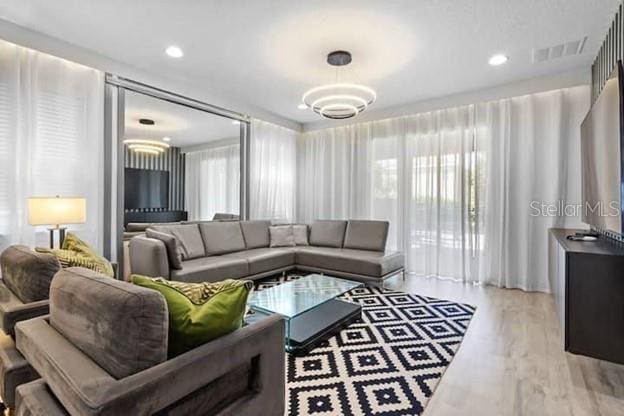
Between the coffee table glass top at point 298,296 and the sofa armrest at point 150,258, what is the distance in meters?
1.07

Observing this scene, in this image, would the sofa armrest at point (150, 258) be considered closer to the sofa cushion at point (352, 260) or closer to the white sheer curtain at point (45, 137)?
the white sheer curtain at point (45, 137)

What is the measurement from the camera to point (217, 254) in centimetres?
431

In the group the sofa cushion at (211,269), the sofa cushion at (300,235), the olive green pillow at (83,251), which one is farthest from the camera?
the sofa cushion at (300,235)

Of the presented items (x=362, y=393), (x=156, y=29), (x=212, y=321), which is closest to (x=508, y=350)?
(x=362, y=393)

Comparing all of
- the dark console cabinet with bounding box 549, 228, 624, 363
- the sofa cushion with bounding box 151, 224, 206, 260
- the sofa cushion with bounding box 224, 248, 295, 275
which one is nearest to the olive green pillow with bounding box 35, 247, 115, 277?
the sofa cushion with bounding box 151, 224, 206, 260

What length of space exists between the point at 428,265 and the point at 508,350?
2.37 metres

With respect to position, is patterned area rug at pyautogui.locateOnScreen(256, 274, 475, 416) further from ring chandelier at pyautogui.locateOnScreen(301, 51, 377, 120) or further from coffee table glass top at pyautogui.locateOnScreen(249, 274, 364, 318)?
ring chandelier at pyautogui.locateOnScreen(301, 51, 377, 120)

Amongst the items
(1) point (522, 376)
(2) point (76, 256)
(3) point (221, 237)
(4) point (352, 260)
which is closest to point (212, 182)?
(3) point (221, 237)

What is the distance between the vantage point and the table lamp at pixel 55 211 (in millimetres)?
2600

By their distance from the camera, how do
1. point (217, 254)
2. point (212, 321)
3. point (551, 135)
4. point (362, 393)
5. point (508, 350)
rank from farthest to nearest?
point (217, 254) < point (551, 135) < point (508, 350) < point (362, 393) < point (212, 321)

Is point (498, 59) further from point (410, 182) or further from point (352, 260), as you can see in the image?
point (352, 260)

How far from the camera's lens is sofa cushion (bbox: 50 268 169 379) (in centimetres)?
97

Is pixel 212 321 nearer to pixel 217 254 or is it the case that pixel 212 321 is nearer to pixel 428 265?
pixel 217 254
